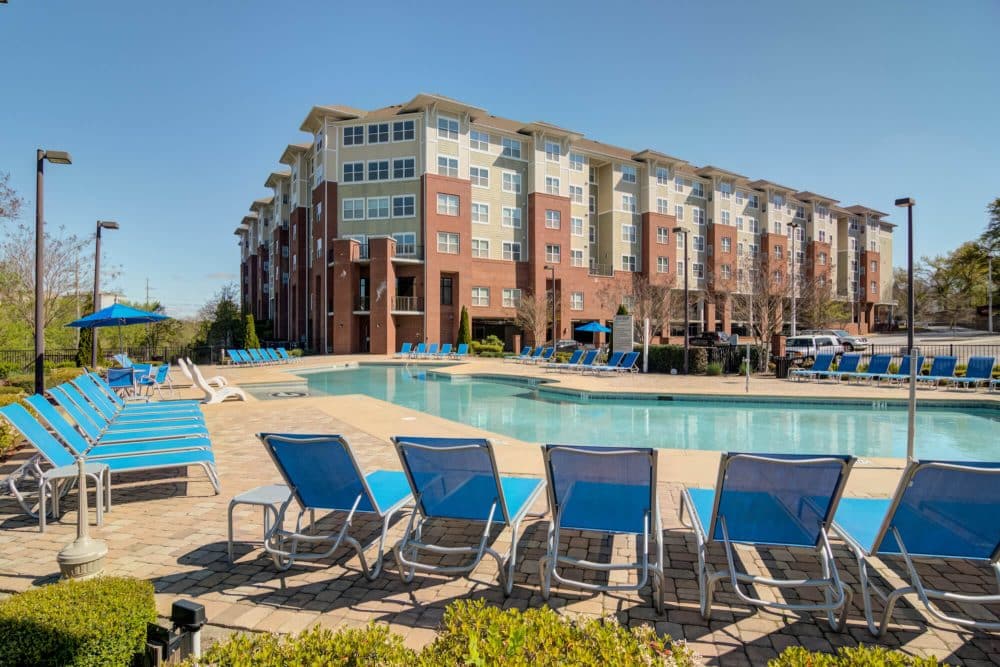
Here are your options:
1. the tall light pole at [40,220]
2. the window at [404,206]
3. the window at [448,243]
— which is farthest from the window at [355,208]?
the tall light pole at [40,220]

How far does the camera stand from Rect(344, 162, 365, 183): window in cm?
3891

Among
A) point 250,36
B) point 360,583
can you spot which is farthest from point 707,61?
point 360,583

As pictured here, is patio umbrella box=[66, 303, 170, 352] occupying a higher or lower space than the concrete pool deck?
higher

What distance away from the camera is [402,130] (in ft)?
125

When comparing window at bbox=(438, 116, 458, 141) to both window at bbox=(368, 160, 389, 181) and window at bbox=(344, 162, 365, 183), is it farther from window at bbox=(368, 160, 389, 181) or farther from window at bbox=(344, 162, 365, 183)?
window at bbox=(344, 162, 365, 183)

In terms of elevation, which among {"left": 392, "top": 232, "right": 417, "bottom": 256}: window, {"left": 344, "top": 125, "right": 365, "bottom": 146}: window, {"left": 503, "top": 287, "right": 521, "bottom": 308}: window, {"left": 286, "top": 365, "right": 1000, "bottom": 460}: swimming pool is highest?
{"left": 344, "top": 125, "right": 365, "bottom": 146}: window

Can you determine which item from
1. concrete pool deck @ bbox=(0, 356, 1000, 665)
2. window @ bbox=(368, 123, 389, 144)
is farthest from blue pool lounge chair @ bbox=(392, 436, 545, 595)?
window @ bbox=(368, 123, 389, 144)

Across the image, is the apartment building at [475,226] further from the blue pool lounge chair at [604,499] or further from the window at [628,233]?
the blue pool lounge chair at [604,499]

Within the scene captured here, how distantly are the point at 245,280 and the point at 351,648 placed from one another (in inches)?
3089

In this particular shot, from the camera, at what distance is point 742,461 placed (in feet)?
9.52

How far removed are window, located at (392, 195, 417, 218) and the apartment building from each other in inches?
2.9

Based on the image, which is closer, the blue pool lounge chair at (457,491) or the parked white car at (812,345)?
the blue pool lounge chair at (457,491)

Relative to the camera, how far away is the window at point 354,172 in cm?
3891

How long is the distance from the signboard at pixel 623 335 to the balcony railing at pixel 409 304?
1827 centimetres
